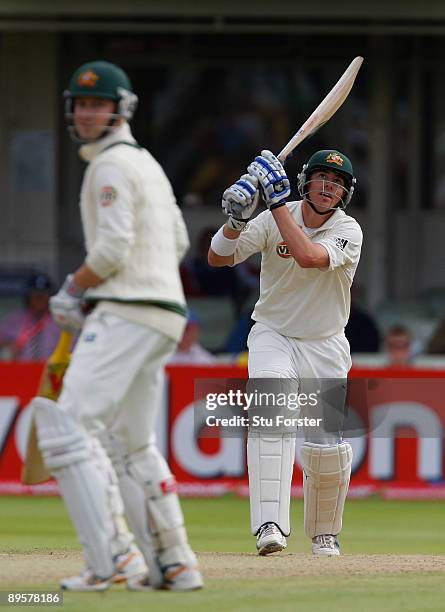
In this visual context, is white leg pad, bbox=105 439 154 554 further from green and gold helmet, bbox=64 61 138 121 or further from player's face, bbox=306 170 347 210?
player's face, bbox=306 170 347 210

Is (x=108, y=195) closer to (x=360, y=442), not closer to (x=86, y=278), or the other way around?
(x=86, y=278)

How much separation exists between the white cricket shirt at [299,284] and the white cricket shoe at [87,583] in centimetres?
217

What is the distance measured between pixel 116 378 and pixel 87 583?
2.46ft

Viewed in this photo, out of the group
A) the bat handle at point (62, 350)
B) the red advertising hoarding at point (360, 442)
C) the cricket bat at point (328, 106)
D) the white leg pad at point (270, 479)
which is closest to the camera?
the bat handle at point (62, 350)

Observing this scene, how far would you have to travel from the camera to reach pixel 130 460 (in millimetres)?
5449

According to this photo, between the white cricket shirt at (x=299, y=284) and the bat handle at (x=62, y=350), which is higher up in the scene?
the white cricket shirt at (x=299, y=284)

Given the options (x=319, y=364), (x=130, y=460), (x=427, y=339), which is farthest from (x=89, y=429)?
(x=427, y=339)

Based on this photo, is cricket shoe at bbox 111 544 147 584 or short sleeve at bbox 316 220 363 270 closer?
cricket shoe at bbox 111 544 147 584

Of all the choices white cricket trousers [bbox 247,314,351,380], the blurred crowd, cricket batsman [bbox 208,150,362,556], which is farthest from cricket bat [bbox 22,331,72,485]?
the blurred crowd

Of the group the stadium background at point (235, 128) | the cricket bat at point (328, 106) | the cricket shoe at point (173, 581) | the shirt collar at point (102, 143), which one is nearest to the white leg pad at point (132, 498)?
the cricket shoe at point (173, 581)

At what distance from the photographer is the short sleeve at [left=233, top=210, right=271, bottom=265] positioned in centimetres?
721

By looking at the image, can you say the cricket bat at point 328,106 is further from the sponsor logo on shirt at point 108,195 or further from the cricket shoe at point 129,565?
the cricket shoe at point 129,565

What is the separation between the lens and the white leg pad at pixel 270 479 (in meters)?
6.99

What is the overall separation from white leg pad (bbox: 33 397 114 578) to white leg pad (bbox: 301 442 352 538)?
2.21 m
